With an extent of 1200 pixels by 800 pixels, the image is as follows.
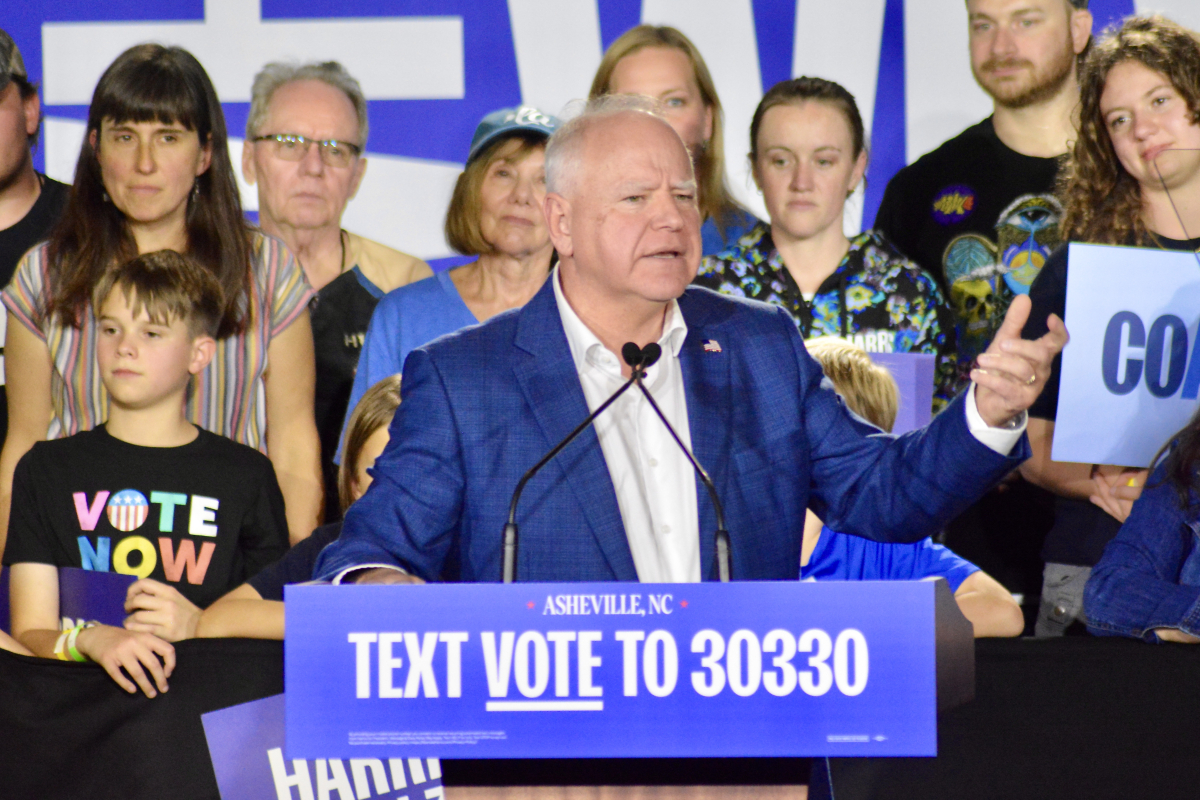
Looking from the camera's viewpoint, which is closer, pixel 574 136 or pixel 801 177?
pixel 574 136

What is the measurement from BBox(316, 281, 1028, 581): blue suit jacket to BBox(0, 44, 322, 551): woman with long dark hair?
3.85ft

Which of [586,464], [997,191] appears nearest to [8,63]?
[586,464]

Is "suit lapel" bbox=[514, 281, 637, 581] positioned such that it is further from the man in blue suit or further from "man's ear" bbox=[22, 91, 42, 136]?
"man's ear" bbox=[22, 91, 42, 136]

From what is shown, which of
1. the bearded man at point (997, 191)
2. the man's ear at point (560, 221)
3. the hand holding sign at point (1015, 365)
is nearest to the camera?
the hand holding sign at point (1015, 365)

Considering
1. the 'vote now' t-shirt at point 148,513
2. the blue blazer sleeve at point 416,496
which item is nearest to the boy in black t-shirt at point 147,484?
the 'vote now' t-shirt at point 148,513

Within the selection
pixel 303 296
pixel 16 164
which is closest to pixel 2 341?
pixel 16 164

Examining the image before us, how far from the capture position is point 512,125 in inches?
141

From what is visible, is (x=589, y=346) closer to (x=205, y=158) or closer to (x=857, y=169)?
(x=205, y=158)

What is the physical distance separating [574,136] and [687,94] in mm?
1658

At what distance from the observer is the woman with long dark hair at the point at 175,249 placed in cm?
313

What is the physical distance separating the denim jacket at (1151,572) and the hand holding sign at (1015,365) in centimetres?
58

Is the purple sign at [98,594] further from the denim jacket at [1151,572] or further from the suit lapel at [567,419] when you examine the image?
the denim jacket at [1151,572]

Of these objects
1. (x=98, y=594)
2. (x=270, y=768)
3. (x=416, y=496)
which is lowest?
(x=270, y=768)

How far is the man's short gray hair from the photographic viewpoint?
7.13 ft
